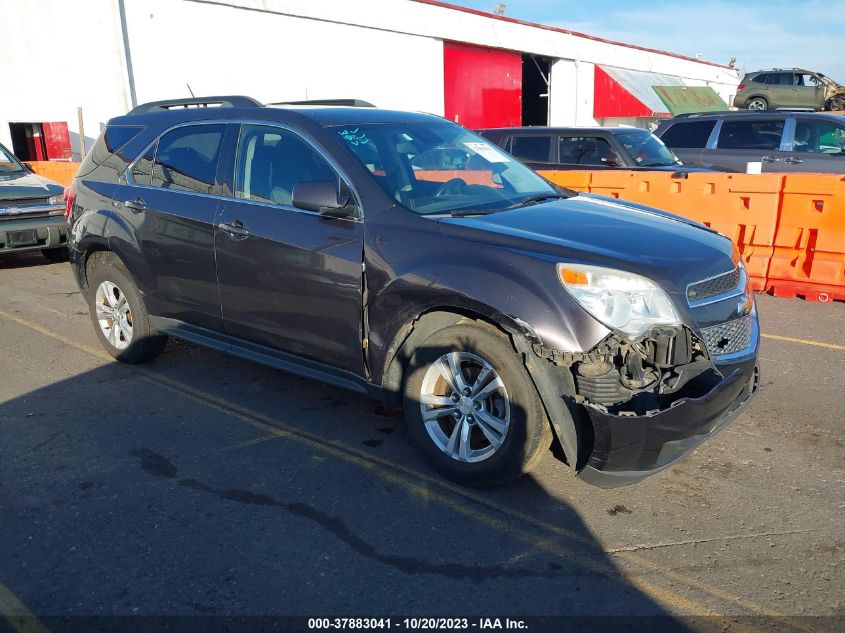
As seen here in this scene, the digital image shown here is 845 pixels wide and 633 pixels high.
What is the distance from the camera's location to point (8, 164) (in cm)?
1124

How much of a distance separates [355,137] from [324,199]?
612 millimetres

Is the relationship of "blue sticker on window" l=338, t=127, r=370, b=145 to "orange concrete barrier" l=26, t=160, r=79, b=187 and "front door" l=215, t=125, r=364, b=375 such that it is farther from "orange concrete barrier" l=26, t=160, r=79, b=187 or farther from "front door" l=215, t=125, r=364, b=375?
"orange concrete barrier" l=26, t=160, r=79, b=187

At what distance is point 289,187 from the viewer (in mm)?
4375

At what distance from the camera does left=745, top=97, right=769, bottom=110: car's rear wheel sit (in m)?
26.2

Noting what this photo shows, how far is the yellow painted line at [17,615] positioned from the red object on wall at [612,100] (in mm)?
34227

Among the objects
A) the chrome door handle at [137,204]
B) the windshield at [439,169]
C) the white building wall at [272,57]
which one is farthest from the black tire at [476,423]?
the white building wall at [272,57]

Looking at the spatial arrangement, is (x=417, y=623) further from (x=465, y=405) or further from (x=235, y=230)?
(x=235, y=230)

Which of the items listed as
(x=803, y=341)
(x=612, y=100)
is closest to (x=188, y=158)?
(x=803, y=341)

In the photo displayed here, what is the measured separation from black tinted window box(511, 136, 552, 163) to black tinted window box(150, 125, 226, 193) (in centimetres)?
678

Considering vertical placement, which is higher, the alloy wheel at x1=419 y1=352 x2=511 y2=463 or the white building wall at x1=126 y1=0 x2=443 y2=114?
the white building wall at x1=126 y1=0 x2=443 y2=114

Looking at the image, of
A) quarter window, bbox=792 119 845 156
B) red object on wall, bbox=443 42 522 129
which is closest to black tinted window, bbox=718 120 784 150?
quarter window, bbox=792 119 845 156

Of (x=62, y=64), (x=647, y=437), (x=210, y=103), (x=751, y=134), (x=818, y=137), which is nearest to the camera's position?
(x=647, y=437)

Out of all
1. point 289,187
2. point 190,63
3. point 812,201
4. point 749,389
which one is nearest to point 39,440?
point 289,187

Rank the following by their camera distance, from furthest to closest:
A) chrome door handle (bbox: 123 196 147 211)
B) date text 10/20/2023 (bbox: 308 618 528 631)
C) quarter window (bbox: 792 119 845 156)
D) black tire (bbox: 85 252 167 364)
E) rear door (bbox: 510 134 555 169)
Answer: rear door (bbox: 510 134 555 169) < quarter window (bbox: 792 119 845 156) < black tire (bbox: 85 252 167 364) < chrome door handle (bbox: 123 196 147 211) < date text 10/20/2023 (bbox: 308 618 528 631)
